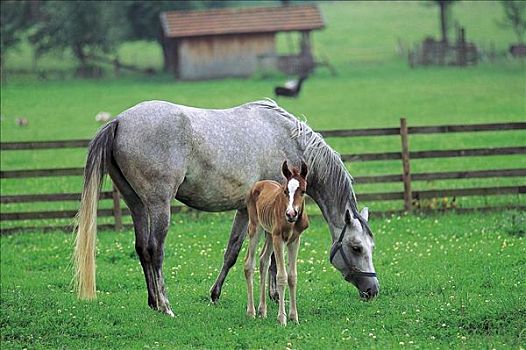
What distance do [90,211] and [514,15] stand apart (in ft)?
120

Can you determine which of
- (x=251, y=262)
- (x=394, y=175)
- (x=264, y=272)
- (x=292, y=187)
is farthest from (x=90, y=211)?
(x=394, y=175)

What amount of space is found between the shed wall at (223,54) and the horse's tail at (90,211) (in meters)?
37.2

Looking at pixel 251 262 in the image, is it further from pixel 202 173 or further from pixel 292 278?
pixel 202 173

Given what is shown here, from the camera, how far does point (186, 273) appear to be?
37.1ft

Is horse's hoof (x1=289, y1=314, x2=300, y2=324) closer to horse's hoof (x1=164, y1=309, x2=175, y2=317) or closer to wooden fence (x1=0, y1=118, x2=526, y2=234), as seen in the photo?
horse's hoof (x1=164, y1=309, x2=175, y2=317)

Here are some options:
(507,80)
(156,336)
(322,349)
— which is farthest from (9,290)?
(507,80)

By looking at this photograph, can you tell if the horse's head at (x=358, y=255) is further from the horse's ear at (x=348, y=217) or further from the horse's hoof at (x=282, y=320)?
the horse's hoof at (x=282, y=320)

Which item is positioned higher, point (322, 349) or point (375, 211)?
point (322, 349)

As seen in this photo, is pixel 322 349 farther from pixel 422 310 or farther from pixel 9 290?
pixel 9 290

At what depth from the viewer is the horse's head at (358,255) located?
955 cm

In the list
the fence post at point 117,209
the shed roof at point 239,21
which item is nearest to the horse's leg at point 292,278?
the fence post at point 117,209

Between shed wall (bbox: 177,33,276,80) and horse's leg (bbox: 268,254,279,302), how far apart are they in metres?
36.8

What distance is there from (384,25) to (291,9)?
35.2 ft

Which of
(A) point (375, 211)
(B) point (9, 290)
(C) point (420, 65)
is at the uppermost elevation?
(B) point (9, 290)
